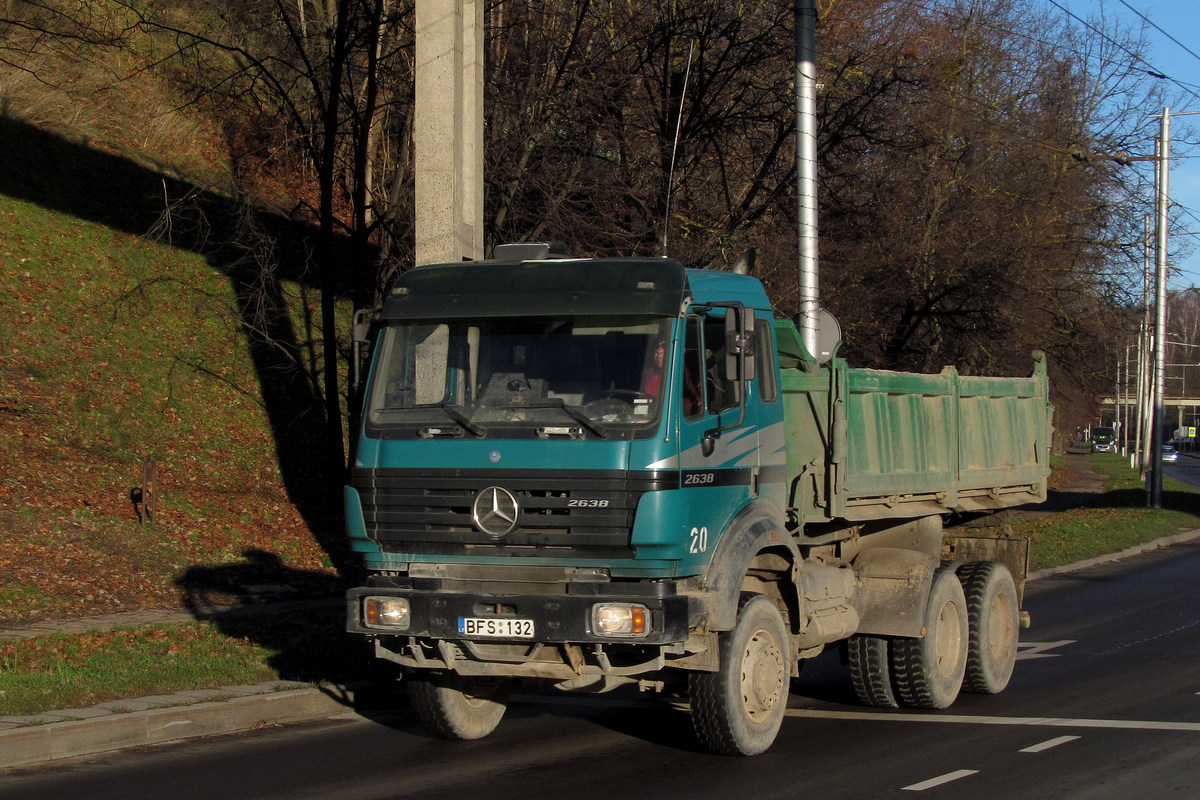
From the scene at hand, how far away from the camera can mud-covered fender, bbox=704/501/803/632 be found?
6.94 m

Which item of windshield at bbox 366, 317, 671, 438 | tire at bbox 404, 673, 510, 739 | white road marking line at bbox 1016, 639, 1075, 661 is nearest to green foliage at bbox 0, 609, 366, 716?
tire at bbox 404, 673, 510, 739

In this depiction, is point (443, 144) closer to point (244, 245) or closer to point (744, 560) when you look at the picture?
point (744, 560)

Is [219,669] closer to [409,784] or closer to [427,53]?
[409,784]

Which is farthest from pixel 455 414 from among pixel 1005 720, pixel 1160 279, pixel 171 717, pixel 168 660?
pixel 1160 279

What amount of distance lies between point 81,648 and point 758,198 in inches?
562

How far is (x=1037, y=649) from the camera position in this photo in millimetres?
12211

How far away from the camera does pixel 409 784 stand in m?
6.95

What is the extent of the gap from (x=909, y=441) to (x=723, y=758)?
3.14 m

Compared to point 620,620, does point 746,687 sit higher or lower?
lower

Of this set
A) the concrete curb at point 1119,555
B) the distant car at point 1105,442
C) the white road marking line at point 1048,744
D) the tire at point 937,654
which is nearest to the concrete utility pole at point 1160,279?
the concrete curb at point 1119,555

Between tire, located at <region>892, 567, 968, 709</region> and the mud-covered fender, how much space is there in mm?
1648

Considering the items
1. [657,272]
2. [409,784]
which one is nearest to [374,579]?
[409,784]

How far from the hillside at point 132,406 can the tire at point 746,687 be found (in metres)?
7.84

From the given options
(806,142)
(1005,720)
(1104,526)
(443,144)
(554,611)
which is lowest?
(1104,526)
